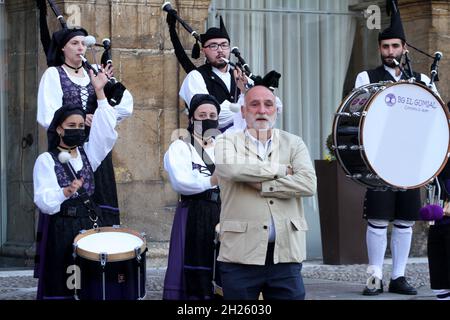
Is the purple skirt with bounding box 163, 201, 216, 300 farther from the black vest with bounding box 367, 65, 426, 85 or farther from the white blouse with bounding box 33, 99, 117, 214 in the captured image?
the black vest with bounding box 367, 65, 426, 85

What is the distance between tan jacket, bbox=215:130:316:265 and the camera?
707 cm

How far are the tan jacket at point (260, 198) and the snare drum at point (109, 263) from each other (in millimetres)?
1004

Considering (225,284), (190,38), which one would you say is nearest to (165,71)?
(190,38)

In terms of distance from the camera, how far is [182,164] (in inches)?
333

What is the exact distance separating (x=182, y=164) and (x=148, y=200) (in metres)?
3.50

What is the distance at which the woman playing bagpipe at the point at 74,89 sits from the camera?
30.6 ft

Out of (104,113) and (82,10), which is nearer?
(104,113)

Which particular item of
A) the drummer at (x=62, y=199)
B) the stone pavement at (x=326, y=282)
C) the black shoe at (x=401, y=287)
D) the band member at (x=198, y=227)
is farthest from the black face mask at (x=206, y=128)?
the black shoe at (x=401, y=287)

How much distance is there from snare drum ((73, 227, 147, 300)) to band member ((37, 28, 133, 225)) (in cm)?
119

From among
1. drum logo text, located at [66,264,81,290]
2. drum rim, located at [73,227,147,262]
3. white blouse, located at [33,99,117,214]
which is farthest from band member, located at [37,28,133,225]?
drum rim, located at [73,227,147,262]

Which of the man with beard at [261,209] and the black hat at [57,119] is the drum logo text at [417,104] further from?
the black hat at [57,119]

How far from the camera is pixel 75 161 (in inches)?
339
